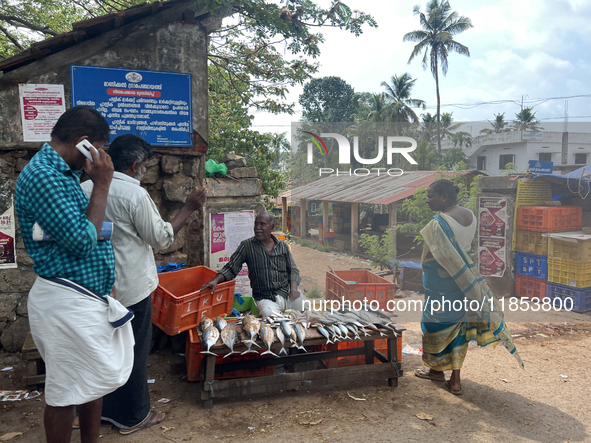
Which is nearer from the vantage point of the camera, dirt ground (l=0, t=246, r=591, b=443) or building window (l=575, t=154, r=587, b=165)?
dirt ground (l=0, t=246, r=591, b=443)

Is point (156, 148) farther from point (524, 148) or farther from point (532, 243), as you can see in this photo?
point (524, 148)

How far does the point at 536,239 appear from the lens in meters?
8.67

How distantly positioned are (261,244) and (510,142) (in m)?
22.1

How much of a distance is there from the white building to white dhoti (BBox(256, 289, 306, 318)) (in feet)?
66.3

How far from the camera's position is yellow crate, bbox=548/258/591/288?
789 cm

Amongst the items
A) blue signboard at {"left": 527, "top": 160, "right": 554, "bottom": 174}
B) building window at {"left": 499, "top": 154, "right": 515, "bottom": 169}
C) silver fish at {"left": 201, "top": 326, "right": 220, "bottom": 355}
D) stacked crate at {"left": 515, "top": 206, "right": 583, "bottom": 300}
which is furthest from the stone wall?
building window at {"left": 499, "top": 154, "right": 515, "bottom": 169}

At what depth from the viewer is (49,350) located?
2137mm

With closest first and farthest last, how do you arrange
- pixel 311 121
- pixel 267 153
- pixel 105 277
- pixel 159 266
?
pixel 105 277
pixel 159 266
pixel 267 153
pixel 311 121

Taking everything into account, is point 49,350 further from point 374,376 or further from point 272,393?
point 374,376

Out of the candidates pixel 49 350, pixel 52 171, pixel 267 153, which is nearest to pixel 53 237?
pixel 52 171

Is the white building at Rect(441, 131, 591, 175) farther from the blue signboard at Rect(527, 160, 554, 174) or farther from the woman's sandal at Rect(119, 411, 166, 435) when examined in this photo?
the woman's sandal at Rect(119, 411, 166, 435)

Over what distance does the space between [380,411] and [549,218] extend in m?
6.71

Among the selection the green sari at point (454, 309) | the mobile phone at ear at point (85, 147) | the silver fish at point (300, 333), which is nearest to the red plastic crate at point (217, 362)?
the silver fish at point (300, 333)

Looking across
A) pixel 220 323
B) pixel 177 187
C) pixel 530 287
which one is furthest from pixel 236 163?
pixel 530 287
